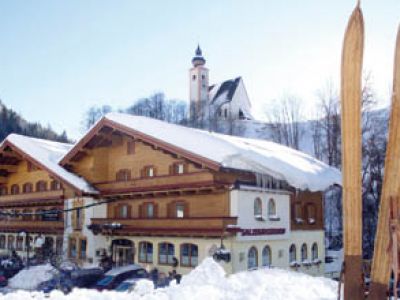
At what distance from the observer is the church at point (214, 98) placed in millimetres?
71944

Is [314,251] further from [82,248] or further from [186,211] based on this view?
[82,248]

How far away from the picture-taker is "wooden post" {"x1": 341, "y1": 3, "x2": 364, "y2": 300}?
6.39m

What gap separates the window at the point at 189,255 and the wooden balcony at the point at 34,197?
958 centimetres

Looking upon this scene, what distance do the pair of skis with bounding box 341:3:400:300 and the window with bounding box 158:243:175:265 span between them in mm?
17031

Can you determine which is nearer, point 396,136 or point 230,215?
point 396,136

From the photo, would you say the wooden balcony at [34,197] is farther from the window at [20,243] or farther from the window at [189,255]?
the window at [189,255]

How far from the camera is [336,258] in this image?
31.3 meters

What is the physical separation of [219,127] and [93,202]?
41.2 m

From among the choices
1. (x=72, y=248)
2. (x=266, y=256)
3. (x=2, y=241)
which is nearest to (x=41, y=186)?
(x=72, y=248)

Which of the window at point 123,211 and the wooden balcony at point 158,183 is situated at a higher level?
the wooden balcony at point 158,183

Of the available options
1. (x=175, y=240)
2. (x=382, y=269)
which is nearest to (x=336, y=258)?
(x=175, y=240)

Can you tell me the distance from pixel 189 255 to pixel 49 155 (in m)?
12.9

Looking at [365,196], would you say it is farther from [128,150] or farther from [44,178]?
[44,178]

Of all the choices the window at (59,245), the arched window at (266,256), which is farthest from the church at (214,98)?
the arched window at (266,256)
